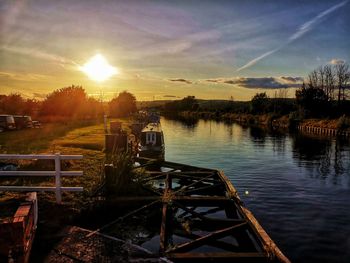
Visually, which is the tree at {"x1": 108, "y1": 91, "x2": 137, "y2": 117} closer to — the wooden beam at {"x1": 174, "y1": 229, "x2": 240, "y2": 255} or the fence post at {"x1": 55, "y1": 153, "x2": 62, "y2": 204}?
the fence post at {"x1": 55, "y1": 153, "x2": 62, "y2": 204}

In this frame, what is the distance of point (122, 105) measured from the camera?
112 meters

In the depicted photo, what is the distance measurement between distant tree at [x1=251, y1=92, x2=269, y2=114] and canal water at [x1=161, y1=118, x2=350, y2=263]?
66.6m

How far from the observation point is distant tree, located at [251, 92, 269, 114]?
106169mm

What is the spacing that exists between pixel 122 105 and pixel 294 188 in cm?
9562

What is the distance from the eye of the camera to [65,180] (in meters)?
14.6

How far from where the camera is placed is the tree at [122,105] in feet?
365

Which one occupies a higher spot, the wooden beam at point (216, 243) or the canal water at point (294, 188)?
the wooden beam at point (216, 243)

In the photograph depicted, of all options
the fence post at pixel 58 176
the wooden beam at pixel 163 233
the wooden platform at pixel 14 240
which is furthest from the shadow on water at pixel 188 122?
the wooden platform at pixel 14 240

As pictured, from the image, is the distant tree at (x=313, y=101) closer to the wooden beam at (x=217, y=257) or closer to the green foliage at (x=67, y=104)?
the green foliage at (x=67, y=104)

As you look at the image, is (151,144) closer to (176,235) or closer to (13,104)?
(176,235)

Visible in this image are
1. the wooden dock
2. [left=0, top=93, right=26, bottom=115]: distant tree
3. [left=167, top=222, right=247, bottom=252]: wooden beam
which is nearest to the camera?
the wooden dock

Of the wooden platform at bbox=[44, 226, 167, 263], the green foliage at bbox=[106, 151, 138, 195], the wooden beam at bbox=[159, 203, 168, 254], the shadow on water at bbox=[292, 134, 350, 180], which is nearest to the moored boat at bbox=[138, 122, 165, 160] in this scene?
the shadow on water at bbox=[292, 134, 350, 180]

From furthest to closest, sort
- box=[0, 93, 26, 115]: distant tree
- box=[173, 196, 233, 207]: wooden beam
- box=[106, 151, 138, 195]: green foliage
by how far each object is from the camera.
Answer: box=[0, 93, 26, 115]: distant tree → box=[173, 196, 233, 207]: wooden beam → box=[106, 151, 138, 195]: green foliage

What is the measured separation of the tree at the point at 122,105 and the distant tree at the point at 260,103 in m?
40.3
